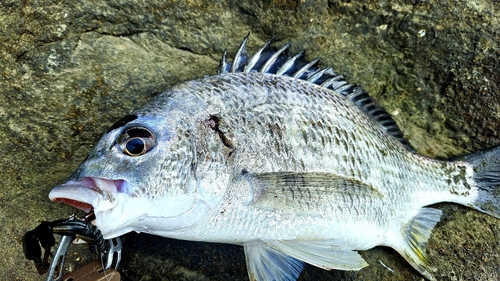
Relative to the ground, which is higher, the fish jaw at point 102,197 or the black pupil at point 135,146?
the black pupil at point 135,146

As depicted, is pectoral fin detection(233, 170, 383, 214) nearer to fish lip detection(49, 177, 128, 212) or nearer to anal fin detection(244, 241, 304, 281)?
anal fin detection(244, 241, 304, 281)

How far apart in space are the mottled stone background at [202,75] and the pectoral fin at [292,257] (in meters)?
0.17

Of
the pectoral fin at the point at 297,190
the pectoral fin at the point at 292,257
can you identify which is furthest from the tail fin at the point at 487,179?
the pectoral fin at the point at 292,257

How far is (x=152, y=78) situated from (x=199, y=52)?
0.33 meters

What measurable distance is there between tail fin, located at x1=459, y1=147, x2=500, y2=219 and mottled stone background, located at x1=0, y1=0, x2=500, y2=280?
9cm

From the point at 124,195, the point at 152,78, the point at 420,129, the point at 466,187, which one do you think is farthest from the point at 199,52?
the point at 466,187

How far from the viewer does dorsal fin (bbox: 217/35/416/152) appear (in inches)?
80.0

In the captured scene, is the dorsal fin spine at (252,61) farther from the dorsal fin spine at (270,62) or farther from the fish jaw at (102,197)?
the fish jaw at (102,197)

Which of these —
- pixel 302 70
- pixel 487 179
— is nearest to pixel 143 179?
pixel 302 70

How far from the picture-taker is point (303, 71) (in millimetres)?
2119

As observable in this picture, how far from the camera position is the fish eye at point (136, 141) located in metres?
1.49

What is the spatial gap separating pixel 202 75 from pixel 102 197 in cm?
113

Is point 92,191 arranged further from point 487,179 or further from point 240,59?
point 487,179

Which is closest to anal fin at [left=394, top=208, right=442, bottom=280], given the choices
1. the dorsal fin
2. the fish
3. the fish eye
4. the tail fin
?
the fish
